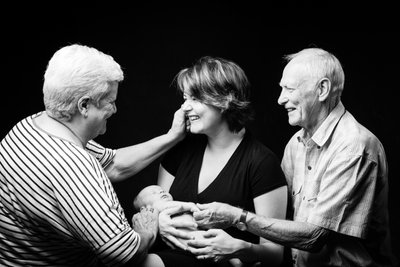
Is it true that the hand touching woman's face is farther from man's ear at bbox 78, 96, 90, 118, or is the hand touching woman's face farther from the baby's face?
man's ear at bbox 78, 96, 90, 118

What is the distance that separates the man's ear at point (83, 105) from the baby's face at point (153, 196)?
744mm

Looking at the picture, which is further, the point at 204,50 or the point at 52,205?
the point at 204,50

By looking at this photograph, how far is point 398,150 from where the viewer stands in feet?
13.6

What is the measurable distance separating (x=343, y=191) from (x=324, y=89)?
524mm

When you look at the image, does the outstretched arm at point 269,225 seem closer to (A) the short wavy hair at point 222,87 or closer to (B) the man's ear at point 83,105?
(A) the short wavy hair at point 222,87

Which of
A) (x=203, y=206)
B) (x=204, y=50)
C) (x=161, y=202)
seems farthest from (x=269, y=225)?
(x=204, y=50)

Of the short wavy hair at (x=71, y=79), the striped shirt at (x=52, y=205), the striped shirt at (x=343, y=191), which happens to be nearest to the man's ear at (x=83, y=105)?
the short wavy hair at (x=71, y=79)

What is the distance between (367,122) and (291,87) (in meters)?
1.37

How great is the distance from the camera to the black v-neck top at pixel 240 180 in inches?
118

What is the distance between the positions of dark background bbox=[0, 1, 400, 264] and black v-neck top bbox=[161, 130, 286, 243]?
1.14m

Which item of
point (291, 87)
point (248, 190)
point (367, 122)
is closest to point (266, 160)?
point (248, 190)

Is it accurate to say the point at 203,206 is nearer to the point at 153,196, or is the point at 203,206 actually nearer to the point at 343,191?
the point at 153,196

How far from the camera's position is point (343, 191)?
2795mm

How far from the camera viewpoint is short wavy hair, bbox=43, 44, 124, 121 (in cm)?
242
